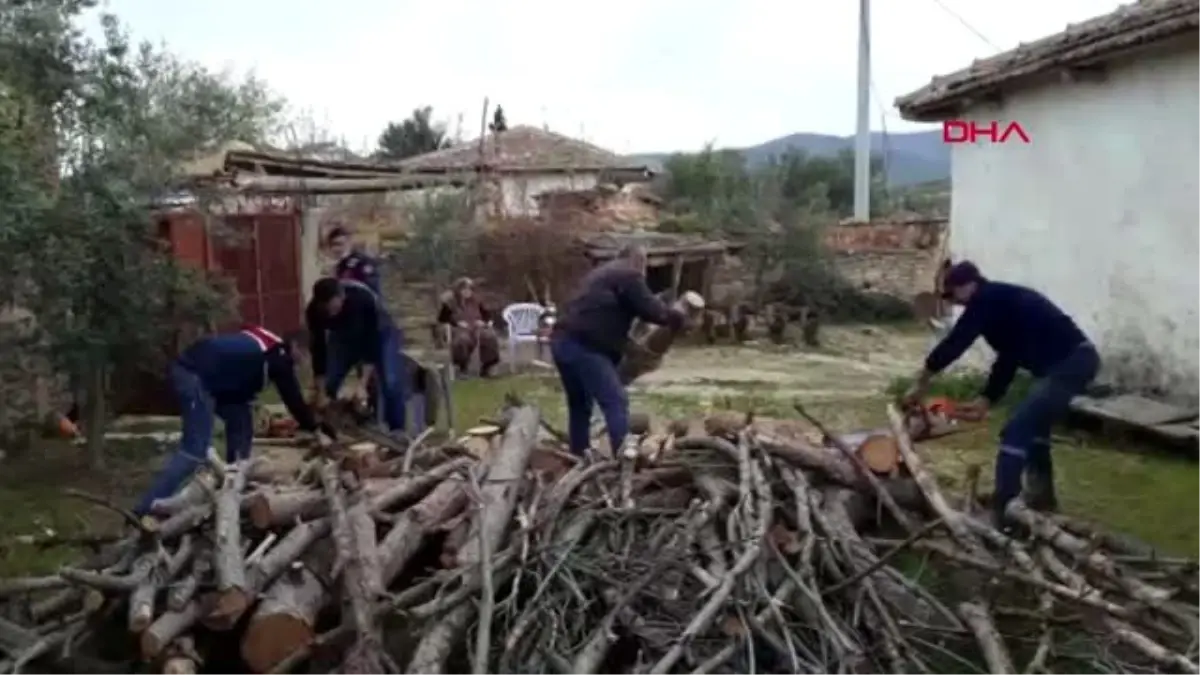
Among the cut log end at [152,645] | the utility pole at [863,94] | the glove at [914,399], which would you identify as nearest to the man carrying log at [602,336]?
the glove at [914,399]

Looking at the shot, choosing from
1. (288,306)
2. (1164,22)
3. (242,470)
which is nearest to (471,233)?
(288,306)

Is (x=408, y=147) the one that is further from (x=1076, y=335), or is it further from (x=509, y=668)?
(x=509, y=668)

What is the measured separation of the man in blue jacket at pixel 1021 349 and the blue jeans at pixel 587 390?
1.59 metres

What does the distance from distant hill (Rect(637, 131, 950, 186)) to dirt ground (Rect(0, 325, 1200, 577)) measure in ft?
41.6

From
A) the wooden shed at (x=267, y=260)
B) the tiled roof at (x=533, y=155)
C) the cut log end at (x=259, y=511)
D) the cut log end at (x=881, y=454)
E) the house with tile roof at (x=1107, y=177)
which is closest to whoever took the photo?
the cut log end at (x=259, y=511)

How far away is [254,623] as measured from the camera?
5.49 metres

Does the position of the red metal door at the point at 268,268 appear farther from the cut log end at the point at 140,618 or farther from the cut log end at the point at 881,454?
the cut log end at the point at 140,618

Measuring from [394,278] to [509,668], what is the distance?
1595cm

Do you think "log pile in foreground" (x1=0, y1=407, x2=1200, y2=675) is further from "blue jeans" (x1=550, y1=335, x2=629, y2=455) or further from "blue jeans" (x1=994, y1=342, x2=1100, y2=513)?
"blue jeans" (x1=550, y1=335, x2=629, y2=455)

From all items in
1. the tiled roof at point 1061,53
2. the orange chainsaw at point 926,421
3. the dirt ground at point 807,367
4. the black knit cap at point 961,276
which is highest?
the tiled roof at point 1061,53

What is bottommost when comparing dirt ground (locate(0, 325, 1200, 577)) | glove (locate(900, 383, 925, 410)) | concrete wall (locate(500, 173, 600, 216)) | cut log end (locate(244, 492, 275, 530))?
dirt ground (locate(0, 325, 1200, 577))

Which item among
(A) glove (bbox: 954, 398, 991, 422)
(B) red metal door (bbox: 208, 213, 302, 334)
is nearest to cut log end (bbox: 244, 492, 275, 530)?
(A) glove (bbox: 954, 398, 991, 422)

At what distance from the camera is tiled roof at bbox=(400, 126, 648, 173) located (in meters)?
24.5

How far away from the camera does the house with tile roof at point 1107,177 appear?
40.4ft
